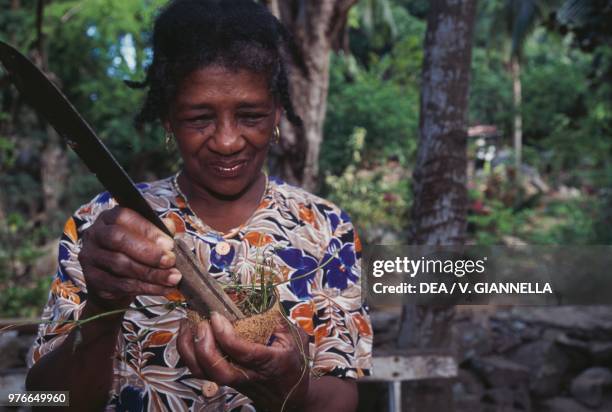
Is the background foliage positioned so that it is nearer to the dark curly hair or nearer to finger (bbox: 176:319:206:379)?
the dark curly hair

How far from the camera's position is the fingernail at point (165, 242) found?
1.21 m

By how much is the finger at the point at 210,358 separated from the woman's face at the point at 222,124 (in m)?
0.56

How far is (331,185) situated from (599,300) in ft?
24.4

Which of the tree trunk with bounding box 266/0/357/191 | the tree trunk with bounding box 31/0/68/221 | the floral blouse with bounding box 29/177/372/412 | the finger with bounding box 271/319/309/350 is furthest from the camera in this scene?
the tree trunk with bounding box 31/0/68/221

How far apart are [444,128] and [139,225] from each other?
240 centimetres

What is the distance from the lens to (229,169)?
168 cm

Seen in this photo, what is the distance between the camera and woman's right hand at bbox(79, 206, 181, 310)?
3.94 ft

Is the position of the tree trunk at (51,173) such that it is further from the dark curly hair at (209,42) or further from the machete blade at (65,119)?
the machete blade at (65,119)

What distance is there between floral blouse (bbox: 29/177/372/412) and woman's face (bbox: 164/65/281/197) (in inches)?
6.5

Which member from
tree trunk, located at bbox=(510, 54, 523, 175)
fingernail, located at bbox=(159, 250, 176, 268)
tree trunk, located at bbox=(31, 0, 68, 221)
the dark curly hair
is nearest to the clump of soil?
fingernail, located at bbox=(159, 250, 176, 268)

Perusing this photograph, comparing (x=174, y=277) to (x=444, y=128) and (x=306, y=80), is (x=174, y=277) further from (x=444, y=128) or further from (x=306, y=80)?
(x=306, y=80)

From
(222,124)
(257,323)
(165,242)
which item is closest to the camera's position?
(165,242)

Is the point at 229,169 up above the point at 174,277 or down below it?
above

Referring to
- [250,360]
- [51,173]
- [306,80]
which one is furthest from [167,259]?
[51,173]
